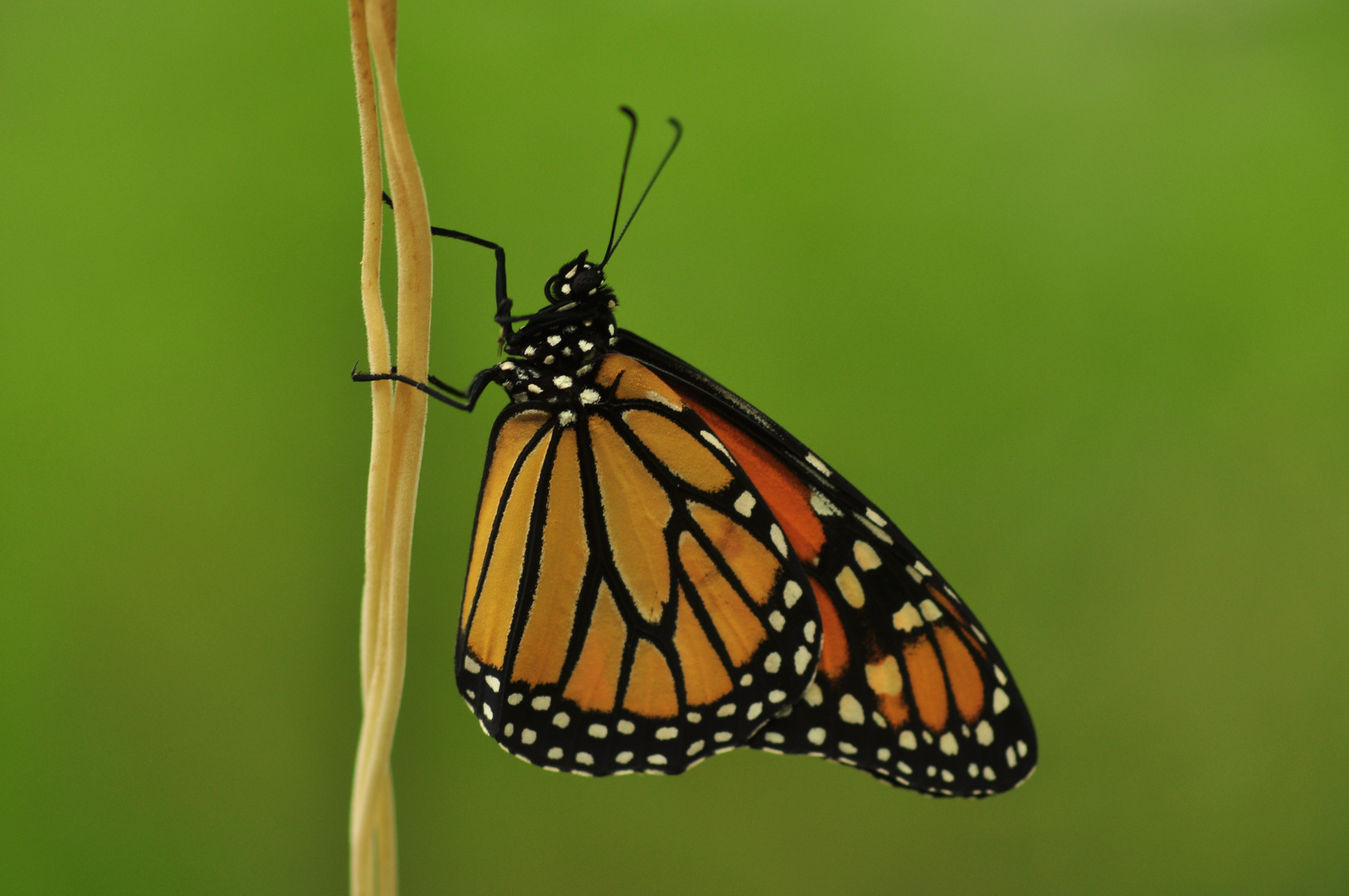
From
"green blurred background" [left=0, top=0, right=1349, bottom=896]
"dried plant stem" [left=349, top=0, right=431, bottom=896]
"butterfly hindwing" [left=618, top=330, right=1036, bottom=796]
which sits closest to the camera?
"dried plant stem" [left=349, top=0, right=431, bottom=896]

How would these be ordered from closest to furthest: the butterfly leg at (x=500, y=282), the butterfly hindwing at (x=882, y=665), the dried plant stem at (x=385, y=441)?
the dried plant stem at (x=385, y=441) < the butterfly leg at (x=500, y=282) < the butterfly hindwing at (x=882, y=665)

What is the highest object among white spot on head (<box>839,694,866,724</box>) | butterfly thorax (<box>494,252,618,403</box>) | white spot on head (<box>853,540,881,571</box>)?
butterfly thorax (<box>494,252,618,403</box>)

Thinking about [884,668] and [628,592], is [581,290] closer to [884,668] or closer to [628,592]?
[628,592]

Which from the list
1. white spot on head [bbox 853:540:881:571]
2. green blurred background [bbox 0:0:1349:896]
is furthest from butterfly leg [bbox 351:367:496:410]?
green blurred background [bbox 0:0:1349:896]

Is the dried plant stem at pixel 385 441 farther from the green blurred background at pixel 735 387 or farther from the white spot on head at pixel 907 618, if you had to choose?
the green blurred background at pixel 735 387

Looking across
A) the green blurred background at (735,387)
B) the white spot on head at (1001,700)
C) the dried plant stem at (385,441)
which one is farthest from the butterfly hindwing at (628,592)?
the green blurred background at (735,387)

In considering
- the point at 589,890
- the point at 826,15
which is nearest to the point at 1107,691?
the point at 589,890

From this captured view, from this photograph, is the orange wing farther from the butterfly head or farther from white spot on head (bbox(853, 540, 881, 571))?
the butterfly head
